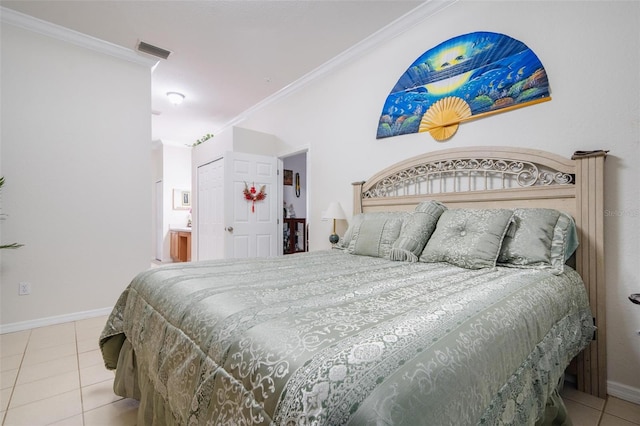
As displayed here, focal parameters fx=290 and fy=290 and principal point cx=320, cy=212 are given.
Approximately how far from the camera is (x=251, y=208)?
4.46 meters

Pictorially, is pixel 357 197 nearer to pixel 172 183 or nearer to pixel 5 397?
pixel 5 397

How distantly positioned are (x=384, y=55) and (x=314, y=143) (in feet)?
4.58

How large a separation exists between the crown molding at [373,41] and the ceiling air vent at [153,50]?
1.61 m

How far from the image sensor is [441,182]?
2.61 meters

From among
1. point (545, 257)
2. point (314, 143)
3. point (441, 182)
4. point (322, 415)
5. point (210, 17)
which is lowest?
point (322, 415)

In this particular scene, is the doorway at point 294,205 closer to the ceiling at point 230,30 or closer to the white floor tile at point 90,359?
the ceiling at point 230,30

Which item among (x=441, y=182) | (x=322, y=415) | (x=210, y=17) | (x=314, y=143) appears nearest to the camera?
(x=322, y=415)

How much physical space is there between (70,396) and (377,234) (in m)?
2.31

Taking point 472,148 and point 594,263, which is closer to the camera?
point 594,263

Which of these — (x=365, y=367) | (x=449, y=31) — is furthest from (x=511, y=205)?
(x=365, y=367)

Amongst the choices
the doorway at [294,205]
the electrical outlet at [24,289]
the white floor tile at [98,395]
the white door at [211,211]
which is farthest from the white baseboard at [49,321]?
the doorway at [294,205]

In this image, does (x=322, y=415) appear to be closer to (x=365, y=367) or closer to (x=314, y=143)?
(x=365, y=367)

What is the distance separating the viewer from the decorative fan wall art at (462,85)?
2.16 meters

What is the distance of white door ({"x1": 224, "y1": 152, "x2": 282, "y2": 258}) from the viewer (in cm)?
423
